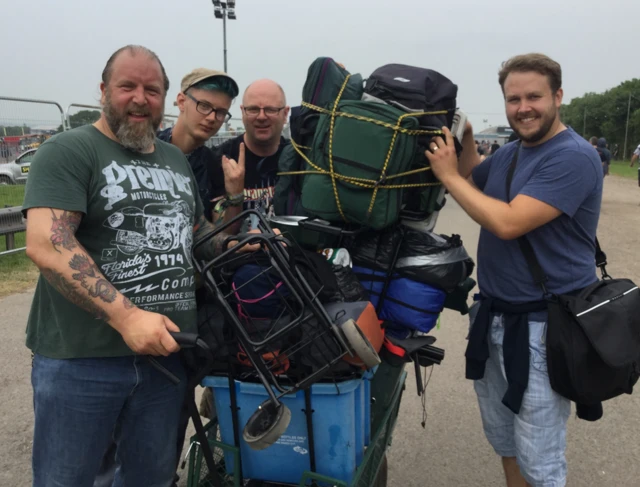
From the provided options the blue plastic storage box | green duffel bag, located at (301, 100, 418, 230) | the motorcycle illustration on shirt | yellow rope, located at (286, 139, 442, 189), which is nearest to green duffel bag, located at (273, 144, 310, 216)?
yellow rope, located at (286, 139, 442, 189)

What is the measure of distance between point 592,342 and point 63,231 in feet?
6.83

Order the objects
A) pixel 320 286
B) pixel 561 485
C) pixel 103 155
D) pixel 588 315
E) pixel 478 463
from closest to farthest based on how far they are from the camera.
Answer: pixel 103 155, pixel 320 286, pixel 588 315, pixel 561 485, pixel 478 463

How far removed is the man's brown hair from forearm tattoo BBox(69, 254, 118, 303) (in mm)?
1931

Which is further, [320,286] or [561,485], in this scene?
[561,485]

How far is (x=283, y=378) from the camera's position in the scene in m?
2.08

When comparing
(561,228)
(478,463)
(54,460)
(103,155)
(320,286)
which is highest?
(103,155)

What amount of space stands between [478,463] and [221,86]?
275 cm

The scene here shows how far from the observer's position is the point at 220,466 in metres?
2.39

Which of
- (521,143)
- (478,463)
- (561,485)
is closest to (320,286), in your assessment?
(521,143)

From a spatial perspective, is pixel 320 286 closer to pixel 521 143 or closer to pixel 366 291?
pixel 366 291

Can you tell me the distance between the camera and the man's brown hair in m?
2.25

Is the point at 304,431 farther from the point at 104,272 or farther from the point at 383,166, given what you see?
the point at 383,166

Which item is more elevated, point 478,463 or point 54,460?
point 54,460

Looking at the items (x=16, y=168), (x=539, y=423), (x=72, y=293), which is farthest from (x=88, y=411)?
(x=16, y=168)
